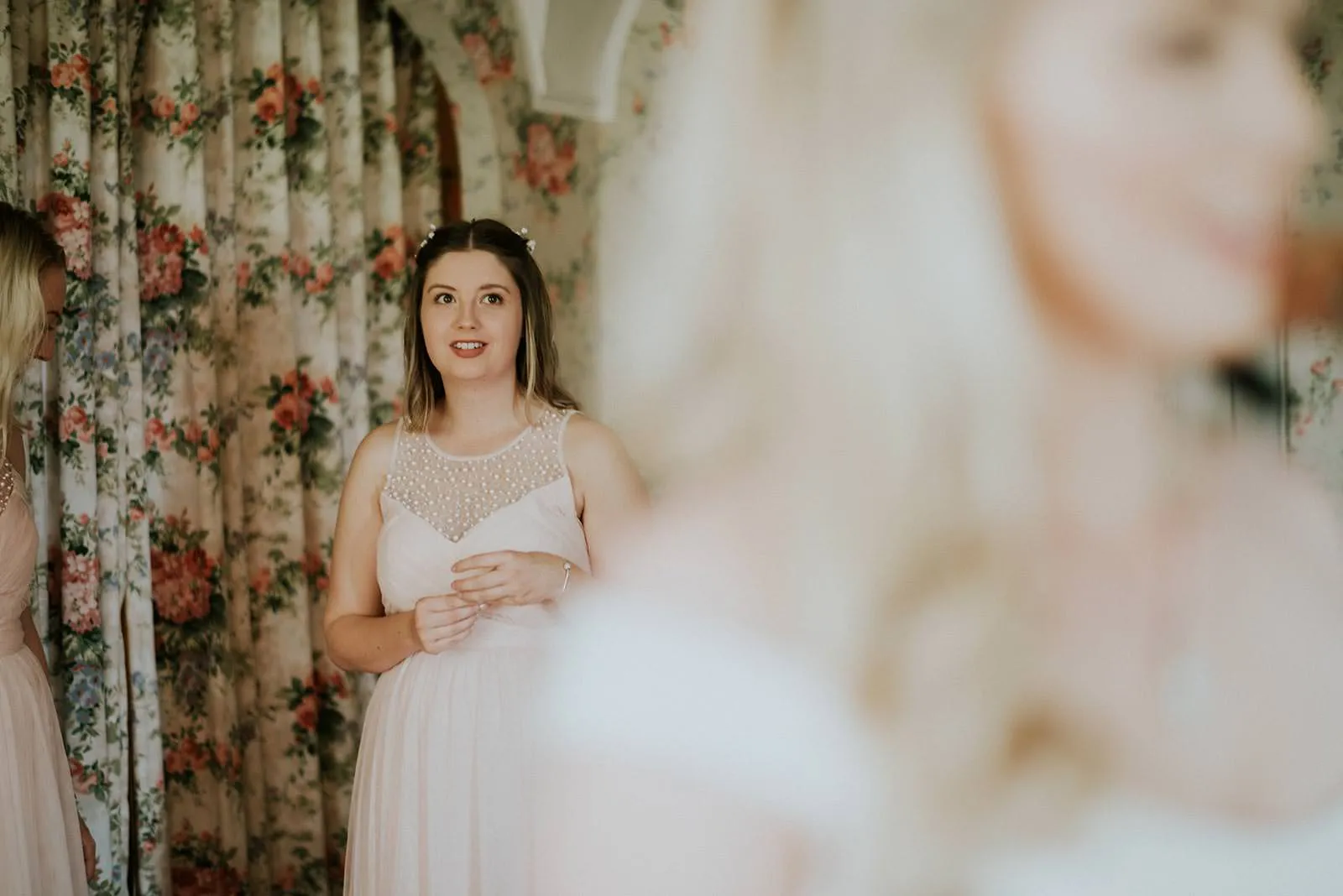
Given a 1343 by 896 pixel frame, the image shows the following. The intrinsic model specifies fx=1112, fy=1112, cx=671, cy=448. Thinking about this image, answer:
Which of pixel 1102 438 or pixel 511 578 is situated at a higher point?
pixel 1102 438

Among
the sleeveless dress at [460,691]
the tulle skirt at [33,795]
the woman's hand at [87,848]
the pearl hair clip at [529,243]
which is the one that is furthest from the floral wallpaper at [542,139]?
the woman's hand at [87,848]

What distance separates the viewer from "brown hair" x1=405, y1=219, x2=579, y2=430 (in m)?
1.21

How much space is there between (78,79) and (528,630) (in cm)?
118

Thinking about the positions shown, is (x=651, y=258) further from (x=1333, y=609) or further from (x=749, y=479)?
(x=1333, y=609)

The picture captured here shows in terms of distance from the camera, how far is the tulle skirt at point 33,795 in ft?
4.35

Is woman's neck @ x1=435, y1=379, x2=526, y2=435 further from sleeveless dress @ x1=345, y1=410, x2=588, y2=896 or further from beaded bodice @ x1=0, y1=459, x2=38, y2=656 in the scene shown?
beaded bodice @ x1=0, y1=459, x2=38, y2=656

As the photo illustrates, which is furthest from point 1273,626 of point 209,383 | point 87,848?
point 209,383

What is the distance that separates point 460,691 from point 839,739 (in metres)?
0.65

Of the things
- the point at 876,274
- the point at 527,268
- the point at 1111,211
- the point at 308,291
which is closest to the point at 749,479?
the point at 876,274

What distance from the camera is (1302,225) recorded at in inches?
22.4

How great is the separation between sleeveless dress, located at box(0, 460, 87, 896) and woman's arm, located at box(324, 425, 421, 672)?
16.9 inches

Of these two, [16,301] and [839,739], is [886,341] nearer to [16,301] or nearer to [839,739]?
[839,739]

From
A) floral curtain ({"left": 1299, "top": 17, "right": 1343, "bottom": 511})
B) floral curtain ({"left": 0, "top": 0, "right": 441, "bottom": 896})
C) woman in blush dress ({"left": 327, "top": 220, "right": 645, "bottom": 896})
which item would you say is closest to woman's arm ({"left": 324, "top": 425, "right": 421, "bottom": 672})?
woman in blush dress ({"left": 327, "top": 220, "right": 645, "bottom": 896})

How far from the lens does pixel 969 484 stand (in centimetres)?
64
